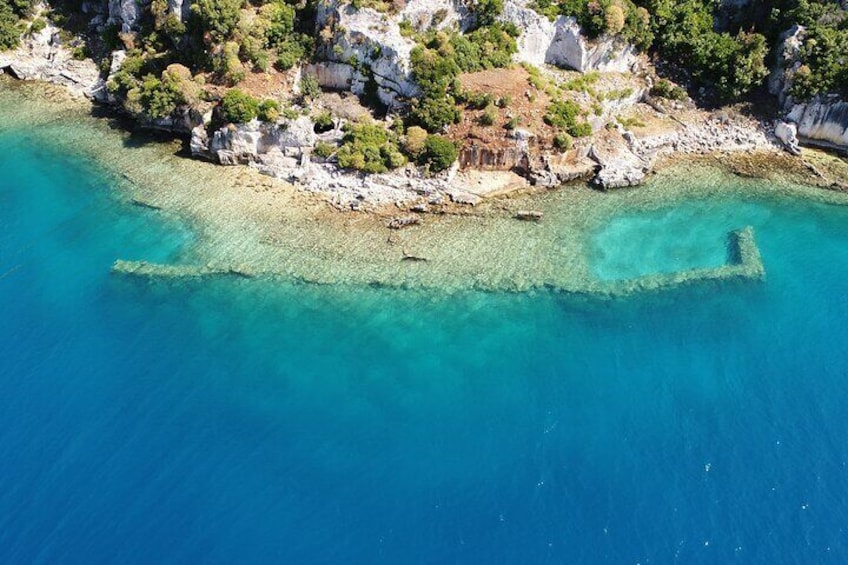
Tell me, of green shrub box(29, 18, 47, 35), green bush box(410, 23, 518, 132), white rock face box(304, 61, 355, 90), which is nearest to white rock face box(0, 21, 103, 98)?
green shrub box(29, 18, 47, 35)

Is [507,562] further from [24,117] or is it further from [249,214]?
[24,117]

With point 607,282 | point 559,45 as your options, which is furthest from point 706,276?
point 559,45

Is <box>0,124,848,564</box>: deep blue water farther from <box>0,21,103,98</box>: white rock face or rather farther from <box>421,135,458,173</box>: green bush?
<box>0,21,103,98</box>: white rock face

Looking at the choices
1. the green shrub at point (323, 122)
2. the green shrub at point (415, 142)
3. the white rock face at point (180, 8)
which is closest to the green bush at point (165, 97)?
the white rock face at point (180, 8)

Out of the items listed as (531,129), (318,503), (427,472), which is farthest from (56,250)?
(531,129)

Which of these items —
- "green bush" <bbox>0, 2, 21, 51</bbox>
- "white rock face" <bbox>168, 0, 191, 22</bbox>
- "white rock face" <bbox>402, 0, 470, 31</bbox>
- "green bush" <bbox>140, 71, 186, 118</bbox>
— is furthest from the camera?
"green bush" <bbox>0, 2, 21, 51</bbox>

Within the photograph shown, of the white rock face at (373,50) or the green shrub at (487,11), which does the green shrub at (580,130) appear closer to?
the green shrub at (487,11)
